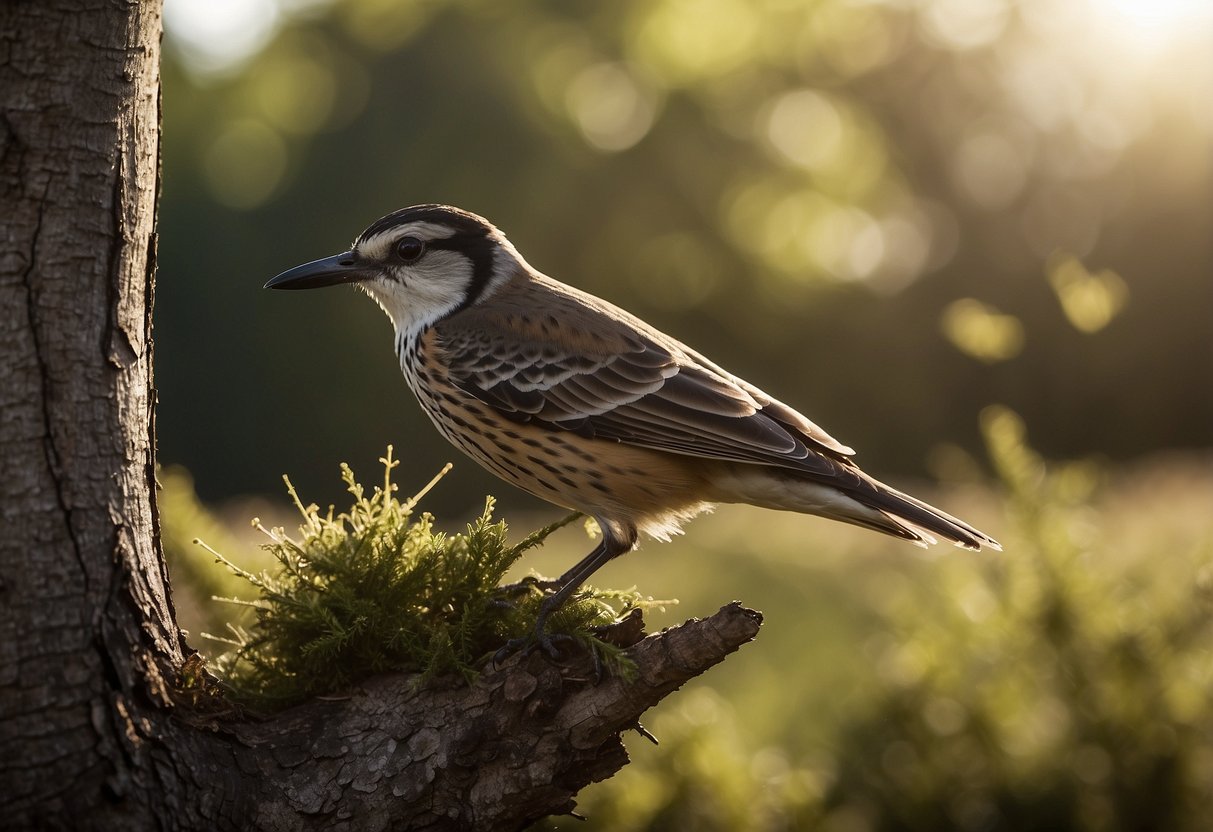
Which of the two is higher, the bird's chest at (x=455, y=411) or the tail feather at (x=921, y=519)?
the bird's chest at (x=455, y=411)

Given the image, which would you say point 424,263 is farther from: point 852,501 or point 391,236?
point 852,501

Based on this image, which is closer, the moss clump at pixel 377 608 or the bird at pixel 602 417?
the moss clump at pixel 377 608

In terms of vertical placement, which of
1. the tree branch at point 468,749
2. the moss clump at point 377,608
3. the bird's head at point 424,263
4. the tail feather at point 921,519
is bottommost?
the tree branch at point 468,749

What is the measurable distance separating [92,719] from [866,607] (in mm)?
5858

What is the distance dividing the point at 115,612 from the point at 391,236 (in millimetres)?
2536

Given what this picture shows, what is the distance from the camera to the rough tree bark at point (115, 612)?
3.14 meters

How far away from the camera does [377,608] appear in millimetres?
3941

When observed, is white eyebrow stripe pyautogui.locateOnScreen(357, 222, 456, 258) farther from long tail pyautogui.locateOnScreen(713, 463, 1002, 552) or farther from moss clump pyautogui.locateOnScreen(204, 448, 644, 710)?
long tail pyautogui.locateOnScreen(713, 463, 1002, 552)

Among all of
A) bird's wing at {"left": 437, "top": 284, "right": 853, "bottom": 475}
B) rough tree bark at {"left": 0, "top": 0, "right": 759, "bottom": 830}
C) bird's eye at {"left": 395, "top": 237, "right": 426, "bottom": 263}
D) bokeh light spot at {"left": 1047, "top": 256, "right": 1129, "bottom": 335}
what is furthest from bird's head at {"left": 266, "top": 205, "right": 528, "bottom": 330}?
bokeh light spot at {"left": 1047, "top": 256, "right": 1129, "bottom": 335}

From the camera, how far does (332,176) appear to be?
16734 millimetres

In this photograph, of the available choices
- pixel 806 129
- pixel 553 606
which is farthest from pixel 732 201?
pixel 553 606

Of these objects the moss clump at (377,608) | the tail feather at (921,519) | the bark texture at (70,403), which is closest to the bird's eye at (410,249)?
the moss clump at (377,608)

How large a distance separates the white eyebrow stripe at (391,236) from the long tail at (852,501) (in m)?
1.71

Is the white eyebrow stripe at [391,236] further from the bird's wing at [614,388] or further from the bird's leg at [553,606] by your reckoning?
the bird's leg at [553,606]
